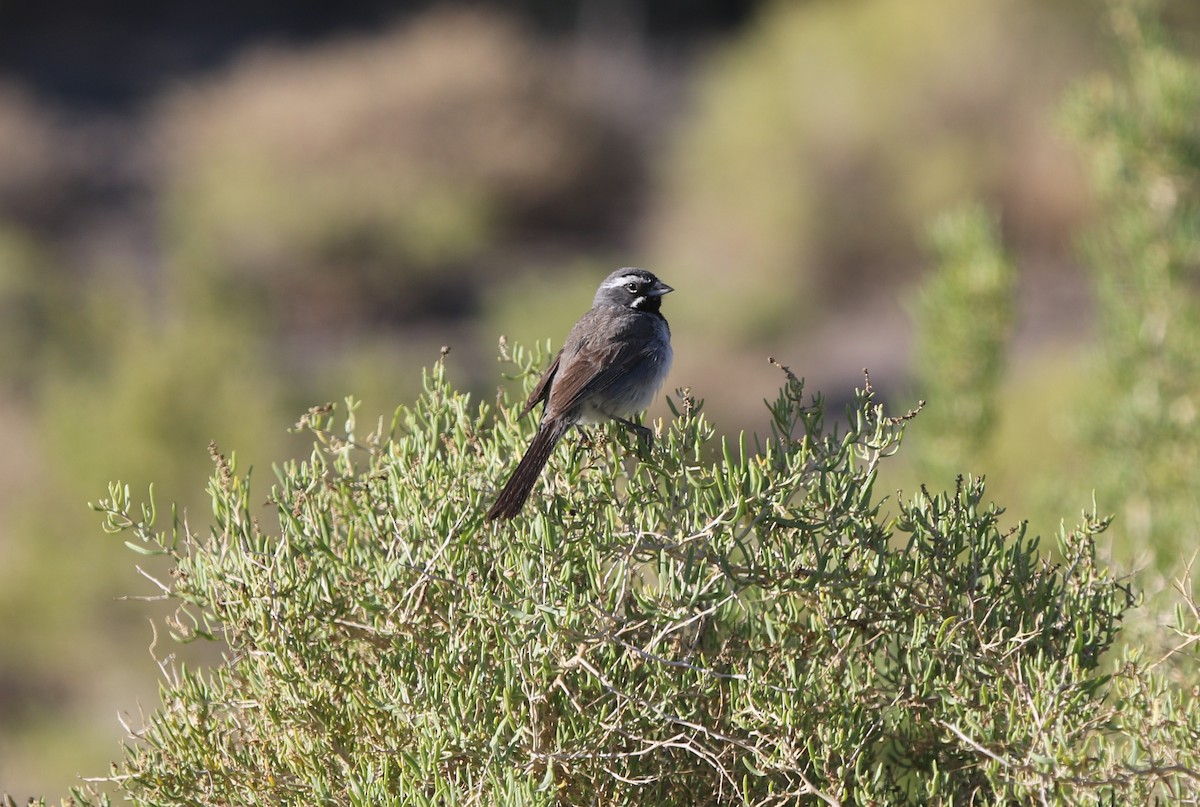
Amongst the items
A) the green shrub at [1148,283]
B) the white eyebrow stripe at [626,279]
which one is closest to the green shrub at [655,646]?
the white eyebrow stripe at [626,279]

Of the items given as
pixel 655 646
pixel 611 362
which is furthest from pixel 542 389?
pixel 655 646

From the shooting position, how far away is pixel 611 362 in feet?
14.3

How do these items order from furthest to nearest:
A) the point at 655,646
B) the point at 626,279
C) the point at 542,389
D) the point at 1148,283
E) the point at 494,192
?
the point at 494,192 < the point at 1148,283 < the point at 626,279 < the point at 542,389 < the point at 655,646

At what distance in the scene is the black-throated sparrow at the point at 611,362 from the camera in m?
3.79

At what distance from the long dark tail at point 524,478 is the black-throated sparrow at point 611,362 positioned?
0.04ft

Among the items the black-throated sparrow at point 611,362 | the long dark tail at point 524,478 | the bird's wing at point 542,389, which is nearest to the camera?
the long dark tail at point 524,478

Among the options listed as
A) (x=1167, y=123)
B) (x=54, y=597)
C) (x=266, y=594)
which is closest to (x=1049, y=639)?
(x=266, y=594)

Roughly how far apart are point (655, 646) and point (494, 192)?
2278 centimetres

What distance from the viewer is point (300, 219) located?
22.8 metres

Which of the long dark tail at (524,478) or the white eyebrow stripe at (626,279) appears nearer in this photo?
the long dark tail at (524,478)

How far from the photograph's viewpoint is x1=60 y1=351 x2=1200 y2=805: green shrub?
250cm

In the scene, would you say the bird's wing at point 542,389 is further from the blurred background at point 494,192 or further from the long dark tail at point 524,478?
the blurred background at point 494,192

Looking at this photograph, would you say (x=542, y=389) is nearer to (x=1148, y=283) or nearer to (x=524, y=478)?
(x=524, y=478)

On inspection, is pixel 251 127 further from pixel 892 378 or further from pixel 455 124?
pixel 892 378
